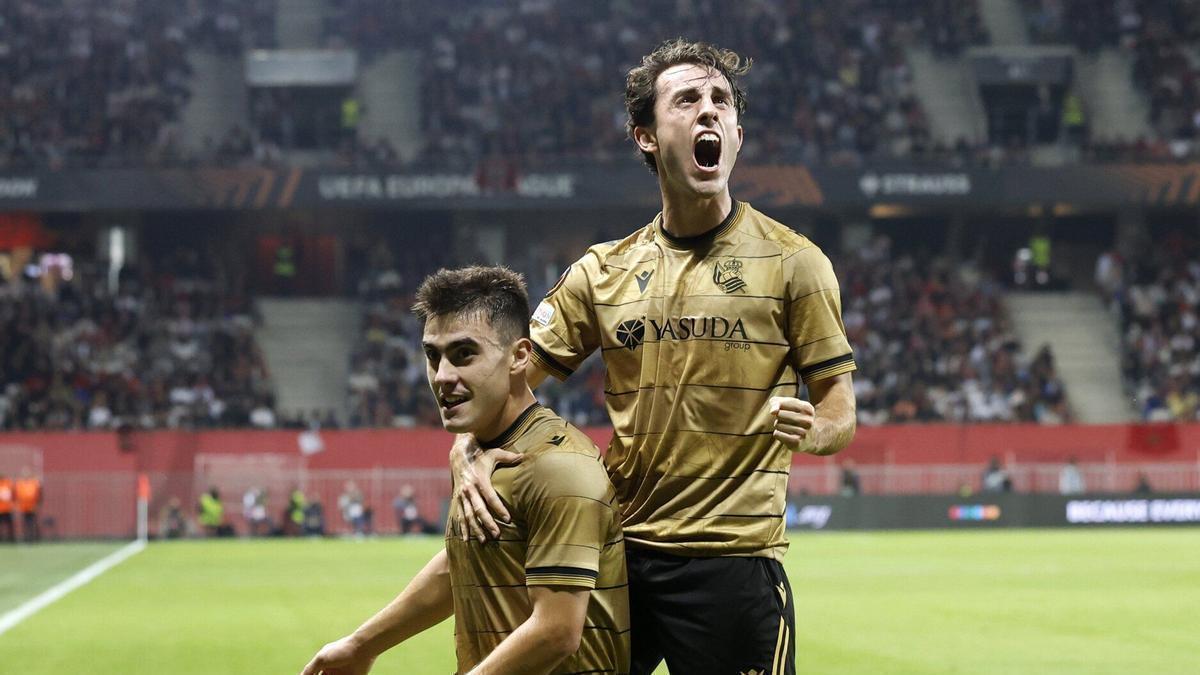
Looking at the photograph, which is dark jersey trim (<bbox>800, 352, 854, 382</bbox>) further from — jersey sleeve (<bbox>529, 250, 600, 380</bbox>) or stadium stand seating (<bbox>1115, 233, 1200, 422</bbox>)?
stadium stand seating (<bbox>1115, 233, 1200, 422</bbox>)

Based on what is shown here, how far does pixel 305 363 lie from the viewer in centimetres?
3812

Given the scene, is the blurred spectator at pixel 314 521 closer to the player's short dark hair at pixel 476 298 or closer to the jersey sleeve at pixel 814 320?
the jersey sleeve at pixel 814 320

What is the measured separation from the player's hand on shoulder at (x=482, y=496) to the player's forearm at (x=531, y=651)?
272 mm

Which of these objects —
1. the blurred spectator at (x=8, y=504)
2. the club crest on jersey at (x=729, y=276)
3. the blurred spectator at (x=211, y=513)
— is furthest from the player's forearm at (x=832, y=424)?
the blurred spectator at (x=211, y=513)

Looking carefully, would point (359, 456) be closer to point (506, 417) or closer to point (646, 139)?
point (646, 139)

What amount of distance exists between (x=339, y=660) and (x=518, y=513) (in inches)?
35.1

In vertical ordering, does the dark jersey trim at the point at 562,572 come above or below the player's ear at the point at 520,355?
below

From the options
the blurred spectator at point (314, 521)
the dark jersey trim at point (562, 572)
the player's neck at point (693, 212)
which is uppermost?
the player's neck at point (693, 212)

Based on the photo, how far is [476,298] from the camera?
3938mm

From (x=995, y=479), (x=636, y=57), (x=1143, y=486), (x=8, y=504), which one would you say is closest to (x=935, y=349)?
(x=995, y=479)

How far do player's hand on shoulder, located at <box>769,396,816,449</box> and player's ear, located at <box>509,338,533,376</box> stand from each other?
0.66 m

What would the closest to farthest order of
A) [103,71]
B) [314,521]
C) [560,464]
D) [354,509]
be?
[560,464] < [354,509] < [314,521] < [103,71]

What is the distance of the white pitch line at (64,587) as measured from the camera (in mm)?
15844

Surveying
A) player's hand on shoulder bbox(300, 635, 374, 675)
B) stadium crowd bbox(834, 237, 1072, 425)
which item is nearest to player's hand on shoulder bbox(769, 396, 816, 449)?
player's hand on shoulder bbox(300, 635, 374, 675)
